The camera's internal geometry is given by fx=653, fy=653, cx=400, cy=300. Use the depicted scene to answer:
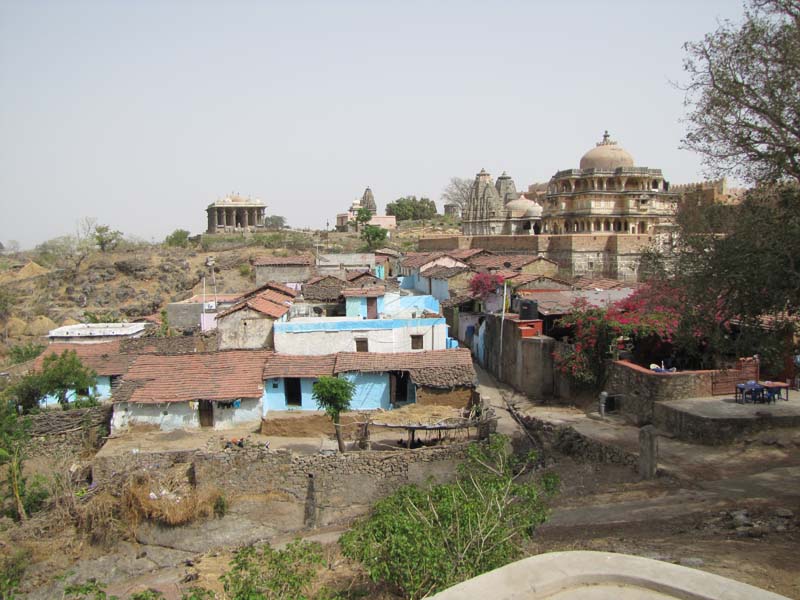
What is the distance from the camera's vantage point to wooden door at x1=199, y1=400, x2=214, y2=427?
1795cm

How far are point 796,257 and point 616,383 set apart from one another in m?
8.21

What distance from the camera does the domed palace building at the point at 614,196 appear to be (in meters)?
45.8

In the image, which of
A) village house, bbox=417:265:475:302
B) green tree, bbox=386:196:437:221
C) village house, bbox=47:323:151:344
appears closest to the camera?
village house, bbox=47:323:151:344

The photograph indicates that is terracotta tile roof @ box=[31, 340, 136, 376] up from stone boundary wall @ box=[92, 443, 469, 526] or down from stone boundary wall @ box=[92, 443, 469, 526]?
up

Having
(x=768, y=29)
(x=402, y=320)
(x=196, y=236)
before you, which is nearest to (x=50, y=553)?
(x=402, y=320)

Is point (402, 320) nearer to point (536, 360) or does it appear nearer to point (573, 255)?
point (536, 360)

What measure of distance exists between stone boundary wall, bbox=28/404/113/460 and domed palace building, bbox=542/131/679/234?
36.6 m

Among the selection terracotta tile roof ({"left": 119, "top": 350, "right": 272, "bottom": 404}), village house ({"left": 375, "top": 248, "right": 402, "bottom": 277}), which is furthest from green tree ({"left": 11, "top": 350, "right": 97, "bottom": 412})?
village house ({"left": 375, "top": 248, "right": 402, "bottom": 277})

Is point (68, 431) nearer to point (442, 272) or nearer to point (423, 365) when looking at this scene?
point (423, 365)

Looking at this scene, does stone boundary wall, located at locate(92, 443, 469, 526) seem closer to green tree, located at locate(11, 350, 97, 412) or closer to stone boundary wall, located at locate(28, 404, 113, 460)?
stone boundary wall, located at locate(28, 404, 113, 460)

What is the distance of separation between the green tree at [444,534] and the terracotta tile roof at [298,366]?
31.3ft

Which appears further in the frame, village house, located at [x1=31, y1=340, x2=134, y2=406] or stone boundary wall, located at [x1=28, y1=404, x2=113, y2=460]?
village house, located at [x1=31, y1=340, x2=134, y2=406]

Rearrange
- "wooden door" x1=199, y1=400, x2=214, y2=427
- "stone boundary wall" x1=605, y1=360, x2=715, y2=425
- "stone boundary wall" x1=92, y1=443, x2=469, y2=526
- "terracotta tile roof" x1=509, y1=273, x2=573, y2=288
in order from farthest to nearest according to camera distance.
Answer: "terracotta tile roof" x1=509, y1=273, x2=573, y2=288, "wooden door" x1=199, y1=400, x2=214, y2=427, "stone boundary wall" x1=605, y1=360, x2=715, y2=425, "stone boundary wall" x1=92, y1=443, x2=469, y2=526

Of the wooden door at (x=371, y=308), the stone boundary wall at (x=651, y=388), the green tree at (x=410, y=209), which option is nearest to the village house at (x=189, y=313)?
the wooden door at (x=371, y=308)
